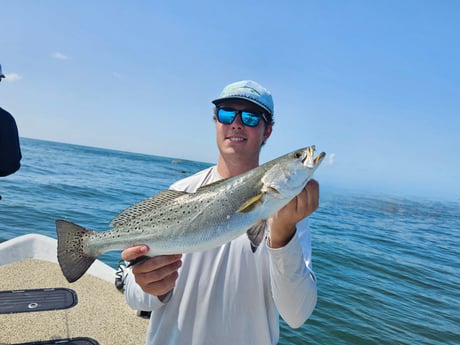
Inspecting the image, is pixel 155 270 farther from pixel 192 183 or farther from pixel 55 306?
pixel 55 306

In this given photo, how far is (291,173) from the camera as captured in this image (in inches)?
98.6

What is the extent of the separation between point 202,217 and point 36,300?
4673mm

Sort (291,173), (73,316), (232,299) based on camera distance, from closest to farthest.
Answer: (291,173) → (232,299) → (73,316)

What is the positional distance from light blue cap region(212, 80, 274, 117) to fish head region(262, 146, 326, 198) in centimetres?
65

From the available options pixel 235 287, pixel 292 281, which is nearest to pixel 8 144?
pixel 235 287

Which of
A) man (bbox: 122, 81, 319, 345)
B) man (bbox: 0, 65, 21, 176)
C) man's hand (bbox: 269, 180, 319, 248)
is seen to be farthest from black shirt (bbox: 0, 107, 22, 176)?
man's hand (bbox: 269, 180, 319, 248)

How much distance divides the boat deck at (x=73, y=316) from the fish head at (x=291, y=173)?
3.95 metres

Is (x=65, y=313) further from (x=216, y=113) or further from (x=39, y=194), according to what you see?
(x=39, y=194)

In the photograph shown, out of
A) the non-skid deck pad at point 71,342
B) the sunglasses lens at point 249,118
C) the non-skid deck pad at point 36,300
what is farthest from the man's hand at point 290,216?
the non-skid deck pad at point 36,300

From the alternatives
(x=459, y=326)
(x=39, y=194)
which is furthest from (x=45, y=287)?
(x=39, y=194)

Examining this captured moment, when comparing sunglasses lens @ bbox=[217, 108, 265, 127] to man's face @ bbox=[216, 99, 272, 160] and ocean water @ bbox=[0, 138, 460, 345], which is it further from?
ocean water @ bbox=[0, 138, 460, 345]

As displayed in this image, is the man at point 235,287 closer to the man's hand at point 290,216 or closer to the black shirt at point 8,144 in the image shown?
the man's hand at point 290,216

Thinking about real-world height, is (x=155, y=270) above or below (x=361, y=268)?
above

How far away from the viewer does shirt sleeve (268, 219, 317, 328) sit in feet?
7.77
